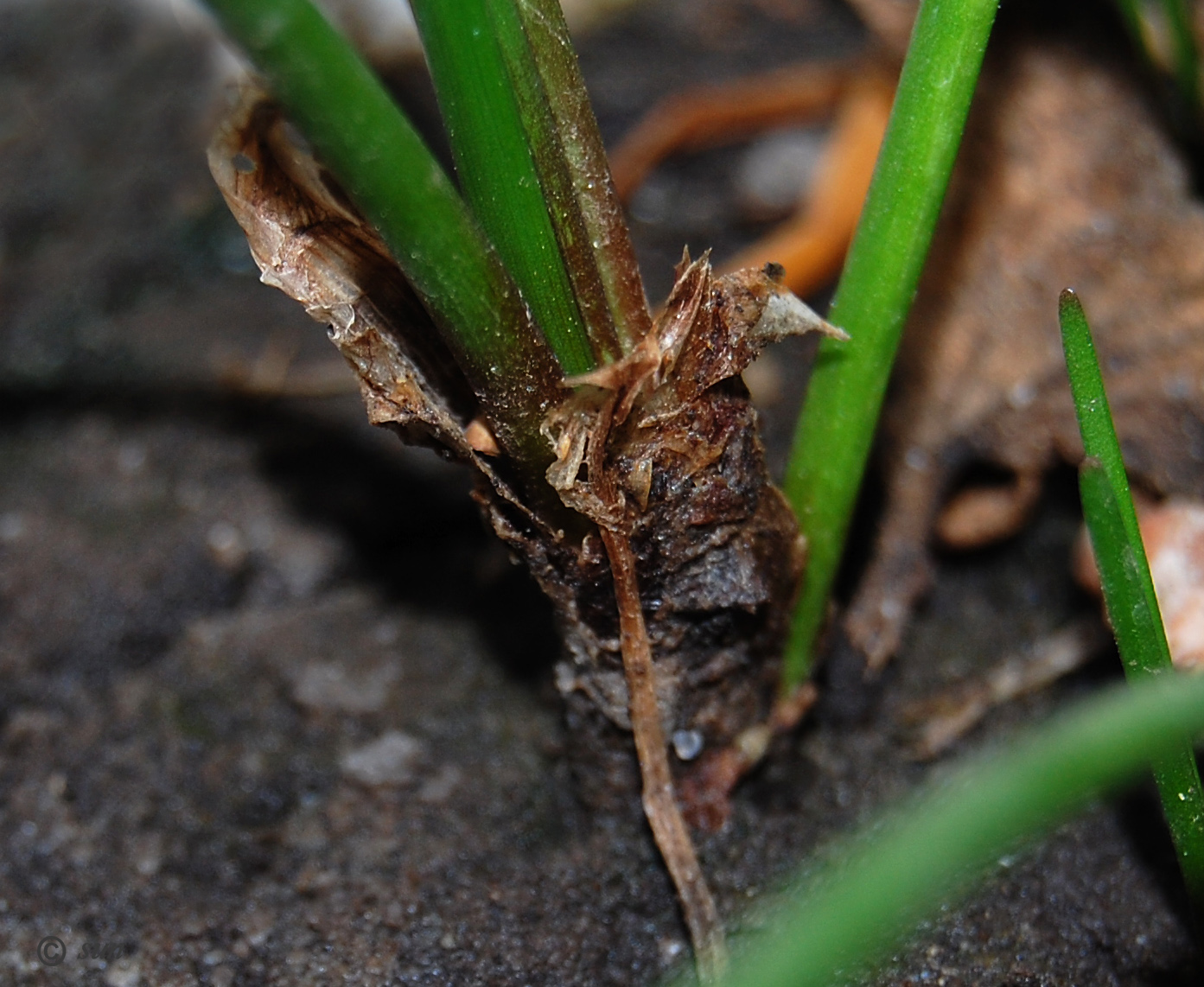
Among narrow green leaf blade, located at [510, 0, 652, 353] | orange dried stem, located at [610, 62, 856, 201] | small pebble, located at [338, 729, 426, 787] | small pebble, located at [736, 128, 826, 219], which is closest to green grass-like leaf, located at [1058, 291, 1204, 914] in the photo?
narrow green leaf blade, located at [510, 0, 652, 353]

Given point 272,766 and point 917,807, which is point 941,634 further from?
point 272,766

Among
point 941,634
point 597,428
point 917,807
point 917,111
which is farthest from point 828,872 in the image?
point 917,111

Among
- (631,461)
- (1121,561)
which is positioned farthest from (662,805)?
(1121,561)

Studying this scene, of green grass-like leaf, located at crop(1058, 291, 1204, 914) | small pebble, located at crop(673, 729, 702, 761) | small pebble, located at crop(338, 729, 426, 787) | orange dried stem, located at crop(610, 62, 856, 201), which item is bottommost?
small pebble, located at crop(338, 729, 426, 787)

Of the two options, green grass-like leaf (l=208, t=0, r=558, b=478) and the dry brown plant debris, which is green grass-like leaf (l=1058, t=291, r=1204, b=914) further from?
green grass-like leaf (l=208, t=0, r=558, b=478)

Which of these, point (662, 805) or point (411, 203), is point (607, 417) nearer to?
point (411, 203)

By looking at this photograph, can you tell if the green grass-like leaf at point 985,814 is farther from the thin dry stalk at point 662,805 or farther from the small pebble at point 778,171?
the small pebble at point 778,171

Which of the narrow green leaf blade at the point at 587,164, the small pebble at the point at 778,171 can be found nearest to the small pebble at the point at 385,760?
the narrow green leaf blade at the point at 587,164
